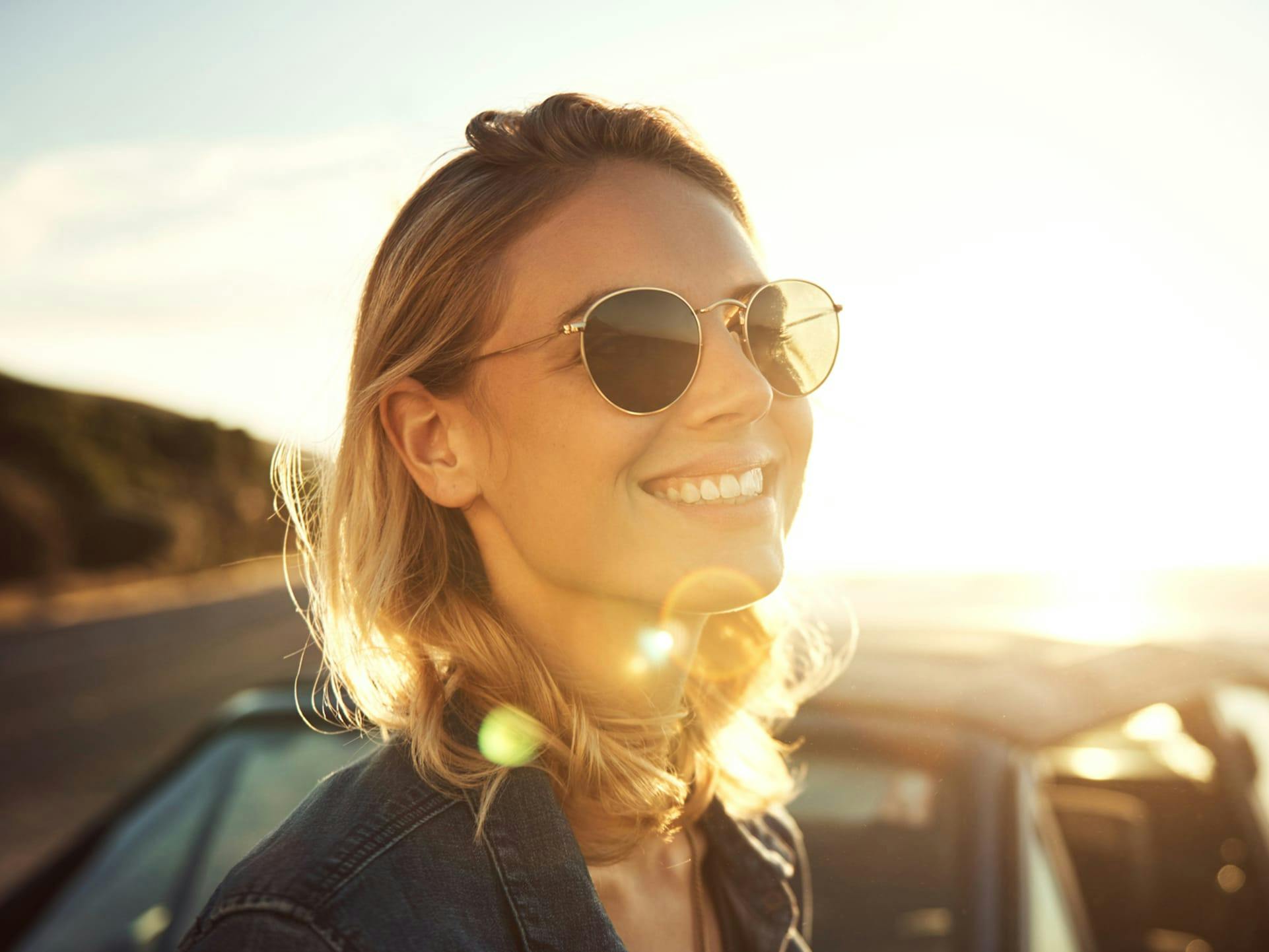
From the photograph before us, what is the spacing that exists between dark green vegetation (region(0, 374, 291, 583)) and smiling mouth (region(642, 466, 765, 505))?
21.7 metres

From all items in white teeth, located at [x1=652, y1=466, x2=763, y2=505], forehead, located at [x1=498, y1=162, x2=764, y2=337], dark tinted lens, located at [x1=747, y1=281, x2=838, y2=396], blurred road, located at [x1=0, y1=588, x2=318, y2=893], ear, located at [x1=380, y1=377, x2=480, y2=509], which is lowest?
blurred road, located at [x1=0, y1=588, x2=318, y2=893]

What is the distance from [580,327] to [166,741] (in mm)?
11122

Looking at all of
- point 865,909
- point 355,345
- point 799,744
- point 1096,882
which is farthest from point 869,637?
point 355,345

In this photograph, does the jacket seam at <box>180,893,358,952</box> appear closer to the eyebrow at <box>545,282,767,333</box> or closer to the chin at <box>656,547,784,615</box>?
the chin at <box>656,547,784,615</box>

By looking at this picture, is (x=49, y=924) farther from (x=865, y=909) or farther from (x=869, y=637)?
(x=869, y=637)

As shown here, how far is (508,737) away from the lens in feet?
5.40

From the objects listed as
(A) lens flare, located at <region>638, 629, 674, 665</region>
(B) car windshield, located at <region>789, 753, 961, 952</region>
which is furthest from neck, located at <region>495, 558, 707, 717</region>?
(B) car windshield, located at <region>789, 753, 961, 952</region>

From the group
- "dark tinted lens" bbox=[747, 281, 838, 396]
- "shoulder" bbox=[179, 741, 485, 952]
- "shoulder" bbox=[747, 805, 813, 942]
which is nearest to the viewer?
"shoulder" bbox=[179, 741, 485, 952]

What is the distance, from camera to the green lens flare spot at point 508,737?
63.2 inches

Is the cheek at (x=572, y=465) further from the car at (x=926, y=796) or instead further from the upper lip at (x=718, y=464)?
the car at (x=926, y=796)

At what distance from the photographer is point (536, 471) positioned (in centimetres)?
166

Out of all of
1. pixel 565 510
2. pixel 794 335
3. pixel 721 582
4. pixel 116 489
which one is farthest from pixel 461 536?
pixel 116 489

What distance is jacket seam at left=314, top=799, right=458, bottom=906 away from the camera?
1217 mm

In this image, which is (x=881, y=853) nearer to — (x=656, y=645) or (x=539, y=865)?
(x=656, y=645)
